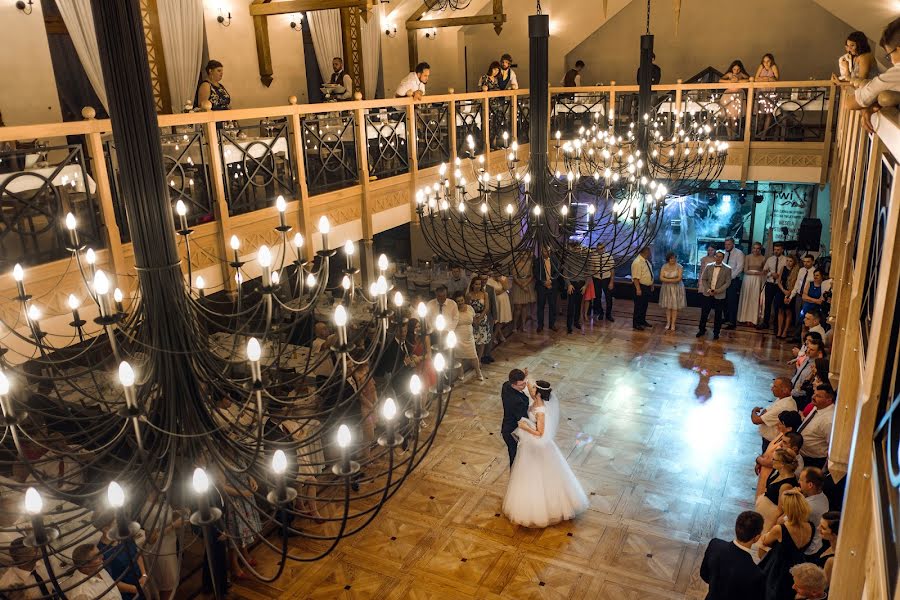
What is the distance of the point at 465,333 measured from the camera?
30.2 ft

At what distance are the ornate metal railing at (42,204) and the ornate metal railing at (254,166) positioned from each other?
1401mm

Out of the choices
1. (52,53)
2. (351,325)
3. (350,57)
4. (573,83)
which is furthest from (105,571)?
(573,83)

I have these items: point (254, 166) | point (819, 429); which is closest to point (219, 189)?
point (254, 166)

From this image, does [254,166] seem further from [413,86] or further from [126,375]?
[126,375]

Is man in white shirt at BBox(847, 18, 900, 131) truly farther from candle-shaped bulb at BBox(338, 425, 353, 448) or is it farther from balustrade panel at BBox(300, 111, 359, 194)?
balustrade panel at BBox(300, 111, 359, 194)

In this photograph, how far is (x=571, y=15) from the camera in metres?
15.2

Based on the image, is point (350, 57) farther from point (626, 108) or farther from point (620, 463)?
point (620, 463)

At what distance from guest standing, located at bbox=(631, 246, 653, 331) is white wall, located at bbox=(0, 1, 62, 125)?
835 cm

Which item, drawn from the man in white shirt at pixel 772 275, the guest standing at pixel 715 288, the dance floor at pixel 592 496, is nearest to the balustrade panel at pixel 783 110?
the man in white shirt at pixel 772 275

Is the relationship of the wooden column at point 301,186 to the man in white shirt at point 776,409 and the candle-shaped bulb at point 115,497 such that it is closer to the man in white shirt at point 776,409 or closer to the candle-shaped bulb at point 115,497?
the man in white shirt at point 776,409

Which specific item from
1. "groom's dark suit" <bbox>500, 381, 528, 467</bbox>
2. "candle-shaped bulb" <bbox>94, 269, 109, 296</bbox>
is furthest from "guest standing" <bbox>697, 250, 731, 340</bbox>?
"candle-shaped bulb" <bbox>94, 269, 109, 296</bbox>

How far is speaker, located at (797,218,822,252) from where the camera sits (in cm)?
1180

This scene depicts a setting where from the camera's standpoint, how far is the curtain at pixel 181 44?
918 centimetres

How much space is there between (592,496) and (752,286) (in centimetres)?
586
